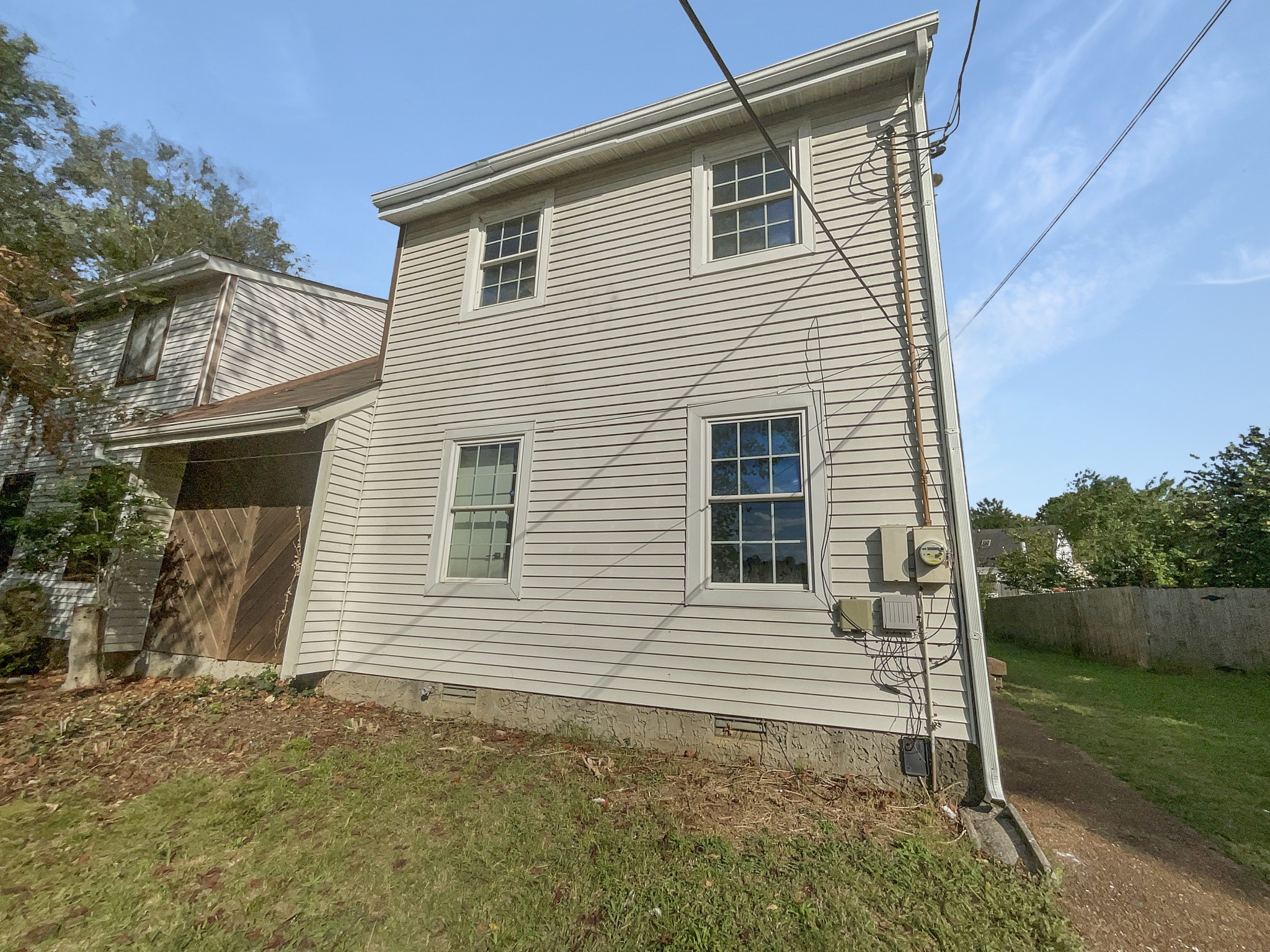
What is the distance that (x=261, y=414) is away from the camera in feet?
21.8

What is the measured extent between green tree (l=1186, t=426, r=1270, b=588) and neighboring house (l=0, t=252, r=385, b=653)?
16.7 m

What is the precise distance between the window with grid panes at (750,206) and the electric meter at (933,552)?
10.8ft

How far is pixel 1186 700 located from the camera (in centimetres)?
778

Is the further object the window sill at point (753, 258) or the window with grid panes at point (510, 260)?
the window with grid panes at point (510, 260)

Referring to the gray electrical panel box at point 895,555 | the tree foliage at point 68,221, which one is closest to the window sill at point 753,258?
the gray electrical panel box at point 895,555

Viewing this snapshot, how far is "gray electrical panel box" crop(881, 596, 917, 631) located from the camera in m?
4.39

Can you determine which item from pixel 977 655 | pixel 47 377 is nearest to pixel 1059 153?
pixel 977 655

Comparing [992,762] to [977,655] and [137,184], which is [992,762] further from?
[137,184]

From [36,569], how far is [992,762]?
10995 mm

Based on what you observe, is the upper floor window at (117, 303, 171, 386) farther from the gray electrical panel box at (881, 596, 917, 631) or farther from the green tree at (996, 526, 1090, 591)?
the green tree at (996, 526, 1090, 591)

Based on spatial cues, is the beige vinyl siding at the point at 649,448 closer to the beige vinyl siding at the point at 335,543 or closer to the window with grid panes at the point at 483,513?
the beige vinyl siding at the point at 335,543

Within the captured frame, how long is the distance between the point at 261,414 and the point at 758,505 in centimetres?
591

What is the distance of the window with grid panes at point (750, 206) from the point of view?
5828 mm

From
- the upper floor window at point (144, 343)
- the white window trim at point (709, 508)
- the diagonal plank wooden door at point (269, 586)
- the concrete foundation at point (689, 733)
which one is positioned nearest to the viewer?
the concrete foundation at point (689, 733)
